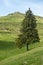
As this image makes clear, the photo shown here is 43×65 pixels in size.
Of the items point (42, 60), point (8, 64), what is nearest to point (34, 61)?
point (42, 60)

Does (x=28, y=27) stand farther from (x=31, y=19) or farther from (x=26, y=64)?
(x=26, y=64)

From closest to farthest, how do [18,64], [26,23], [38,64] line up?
1. [38,64]
2. [18,64]
3. [26,23]

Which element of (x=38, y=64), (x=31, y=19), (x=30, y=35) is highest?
(x=31, y=19)

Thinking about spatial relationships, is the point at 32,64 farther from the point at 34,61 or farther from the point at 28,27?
the point at 28,27

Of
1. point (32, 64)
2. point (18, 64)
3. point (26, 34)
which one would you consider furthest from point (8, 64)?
point (26, 34)

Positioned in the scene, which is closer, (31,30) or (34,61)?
(34,61)

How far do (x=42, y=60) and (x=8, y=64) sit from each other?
18.7ft

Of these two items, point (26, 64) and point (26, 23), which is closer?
point (26, 64)

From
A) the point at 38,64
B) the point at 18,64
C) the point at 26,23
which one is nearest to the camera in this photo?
the point at 38,64

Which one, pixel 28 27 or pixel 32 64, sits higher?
pixel 28 27

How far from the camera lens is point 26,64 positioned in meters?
30.4

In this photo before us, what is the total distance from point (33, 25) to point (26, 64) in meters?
36.7

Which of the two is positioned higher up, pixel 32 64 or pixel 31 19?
pixel 31 19

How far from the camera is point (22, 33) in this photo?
6675 cm
